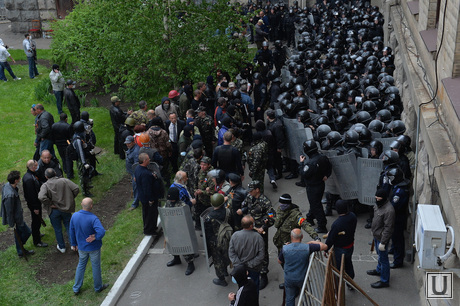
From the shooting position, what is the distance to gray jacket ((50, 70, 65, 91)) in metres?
17.0

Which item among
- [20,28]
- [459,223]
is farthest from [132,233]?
[20,28]

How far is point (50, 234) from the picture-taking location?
11.5 metres

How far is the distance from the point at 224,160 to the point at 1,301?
4.49 metres

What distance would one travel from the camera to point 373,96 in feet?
41.2

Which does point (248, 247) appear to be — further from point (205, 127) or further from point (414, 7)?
point (414, 7)

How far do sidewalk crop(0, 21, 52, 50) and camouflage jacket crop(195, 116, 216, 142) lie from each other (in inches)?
704

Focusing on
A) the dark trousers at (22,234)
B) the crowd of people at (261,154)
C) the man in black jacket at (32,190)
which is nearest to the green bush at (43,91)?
the crowd of people at (261,154)

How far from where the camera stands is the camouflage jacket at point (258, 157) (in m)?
11.4

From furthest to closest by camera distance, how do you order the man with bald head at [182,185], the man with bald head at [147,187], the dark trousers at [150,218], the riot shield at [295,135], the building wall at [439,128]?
the riot shield at [295,135]
the dark trousers at [150,218]
the man with bald head at [147,187]
the man with bald head at [182,185]
the building wall at [439,128]

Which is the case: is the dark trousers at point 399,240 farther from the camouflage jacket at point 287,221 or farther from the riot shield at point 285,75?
the riot shield at point 285,75

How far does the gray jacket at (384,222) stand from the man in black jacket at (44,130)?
784cm

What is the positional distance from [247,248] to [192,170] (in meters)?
2.65

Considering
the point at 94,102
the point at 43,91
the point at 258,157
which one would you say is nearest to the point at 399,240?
the point at 258,157

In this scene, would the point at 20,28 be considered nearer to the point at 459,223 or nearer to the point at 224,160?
the point at 224,160
